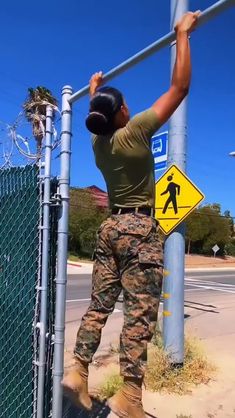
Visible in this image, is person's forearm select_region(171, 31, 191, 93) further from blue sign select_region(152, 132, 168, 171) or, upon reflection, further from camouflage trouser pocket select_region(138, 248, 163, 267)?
blue sign select_region(152, 132, 168, 171)

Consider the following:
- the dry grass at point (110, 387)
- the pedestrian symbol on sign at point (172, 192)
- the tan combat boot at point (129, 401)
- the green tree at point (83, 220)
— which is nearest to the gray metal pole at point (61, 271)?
the tan combat boot at point (129, 401)

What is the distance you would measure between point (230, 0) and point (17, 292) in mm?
2315

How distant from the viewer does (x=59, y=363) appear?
3.31 metres

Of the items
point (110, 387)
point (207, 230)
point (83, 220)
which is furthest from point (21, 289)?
point (207, 230)

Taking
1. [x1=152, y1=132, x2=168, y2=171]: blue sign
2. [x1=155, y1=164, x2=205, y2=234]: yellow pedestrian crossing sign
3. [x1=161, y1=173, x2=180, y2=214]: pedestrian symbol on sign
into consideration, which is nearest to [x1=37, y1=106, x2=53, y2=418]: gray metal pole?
[x1=155, y1=164, x2=205, y2=234]: yellow pedestrian crossing sign

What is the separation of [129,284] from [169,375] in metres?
2.69

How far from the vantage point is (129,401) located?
9.70 ft

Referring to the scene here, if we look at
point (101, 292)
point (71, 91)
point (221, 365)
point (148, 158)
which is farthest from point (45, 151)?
point (221, 365)

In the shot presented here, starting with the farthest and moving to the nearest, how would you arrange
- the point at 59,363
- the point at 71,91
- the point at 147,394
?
1. the point at 147,394
2. the point at 71,91
3. the point at 59,363

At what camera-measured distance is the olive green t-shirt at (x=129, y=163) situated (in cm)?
298

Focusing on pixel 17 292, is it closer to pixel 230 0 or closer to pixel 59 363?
pixel 59 363

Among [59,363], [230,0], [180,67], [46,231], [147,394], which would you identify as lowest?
[147,394]

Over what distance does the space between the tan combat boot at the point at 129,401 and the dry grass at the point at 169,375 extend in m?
1.85

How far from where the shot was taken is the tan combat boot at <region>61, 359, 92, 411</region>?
3.14m
